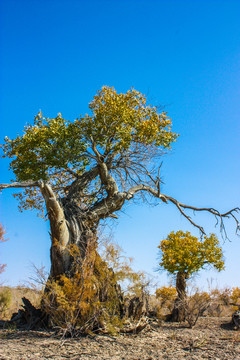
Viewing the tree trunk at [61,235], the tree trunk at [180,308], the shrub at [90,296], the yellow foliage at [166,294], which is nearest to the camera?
the shrub at [90,296]

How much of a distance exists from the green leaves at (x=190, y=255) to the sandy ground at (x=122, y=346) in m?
3.82

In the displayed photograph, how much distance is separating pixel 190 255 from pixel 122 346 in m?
6.00

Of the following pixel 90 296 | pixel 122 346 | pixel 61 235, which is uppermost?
pixel 61 235

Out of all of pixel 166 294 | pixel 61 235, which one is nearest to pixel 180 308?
pixel 166 294

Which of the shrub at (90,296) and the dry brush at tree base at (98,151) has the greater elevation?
the dry brush at tree base at (98,151)

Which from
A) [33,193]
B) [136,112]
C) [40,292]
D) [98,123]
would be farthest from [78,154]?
[40,292]

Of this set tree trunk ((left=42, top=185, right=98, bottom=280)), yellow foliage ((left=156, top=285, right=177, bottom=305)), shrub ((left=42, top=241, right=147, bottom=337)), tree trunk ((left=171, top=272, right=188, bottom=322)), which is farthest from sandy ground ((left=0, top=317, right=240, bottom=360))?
yellow foliage ((left=156, top=285, right=177, bottom=305))

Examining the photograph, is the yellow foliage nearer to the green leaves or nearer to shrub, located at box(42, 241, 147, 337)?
the green leaves

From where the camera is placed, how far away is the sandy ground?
4984mm

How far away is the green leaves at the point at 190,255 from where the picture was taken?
11.1 meters

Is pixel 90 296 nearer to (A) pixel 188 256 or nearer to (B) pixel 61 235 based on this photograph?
(B) pixel 61 235

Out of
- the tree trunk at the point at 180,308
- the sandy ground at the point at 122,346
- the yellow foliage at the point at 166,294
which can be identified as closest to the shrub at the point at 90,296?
the sandy ground at the point at 122,346

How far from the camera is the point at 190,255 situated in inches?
436

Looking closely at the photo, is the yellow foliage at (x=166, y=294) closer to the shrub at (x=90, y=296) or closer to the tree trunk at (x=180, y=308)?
the tree trunk at (x=180, y=308)
